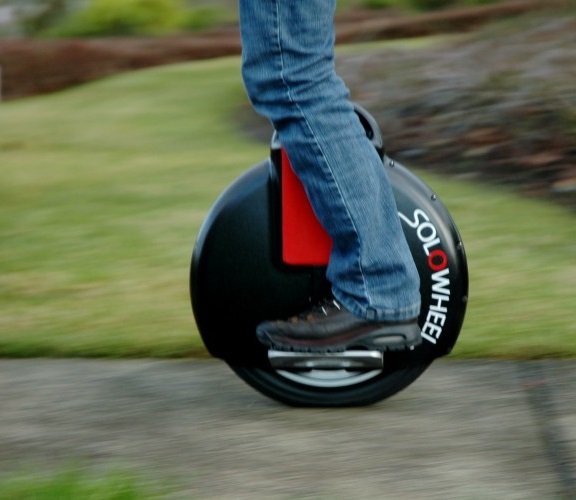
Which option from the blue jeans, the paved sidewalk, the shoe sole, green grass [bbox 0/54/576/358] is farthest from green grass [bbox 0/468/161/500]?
green grass [bbox 0/54/576/358]

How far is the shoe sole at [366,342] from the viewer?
341 centimetres

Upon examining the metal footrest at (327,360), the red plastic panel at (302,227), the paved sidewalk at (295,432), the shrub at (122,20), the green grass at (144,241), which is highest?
the red plastic panel at (302,227)

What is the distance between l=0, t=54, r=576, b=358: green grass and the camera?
4410 mm

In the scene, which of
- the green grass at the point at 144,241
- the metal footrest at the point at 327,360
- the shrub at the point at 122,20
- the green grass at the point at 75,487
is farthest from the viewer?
the shrub at the point at 122,20

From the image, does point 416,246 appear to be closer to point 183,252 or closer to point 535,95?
point 183,252

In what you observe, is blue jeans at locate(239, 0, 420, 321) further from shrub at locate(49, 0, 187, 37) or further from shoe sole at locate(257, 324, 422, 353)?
shrub at locate(49, 0, 187, 37)

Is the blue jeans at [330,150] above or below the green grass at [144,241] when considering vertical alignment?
→ above

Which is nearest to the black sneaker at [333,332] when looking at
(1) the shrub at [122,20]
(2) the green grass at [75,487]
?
(2) the green grass at [75,487]

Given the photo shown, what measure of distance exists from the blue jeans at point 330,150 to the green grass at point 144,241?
87 centimetres

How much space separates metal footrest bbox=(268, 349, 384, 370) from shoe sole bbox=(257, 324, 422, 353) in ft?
0.13

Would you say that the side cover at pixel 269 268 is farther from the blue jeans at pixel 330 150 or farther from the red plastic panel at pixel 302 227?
the blue jeans at pixel 330 150

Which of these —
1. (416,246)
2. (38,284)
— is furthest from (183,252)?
(416,246)

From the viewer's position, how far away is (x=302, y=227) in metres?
3.52

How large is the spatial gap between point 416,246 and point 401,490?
762 mm
